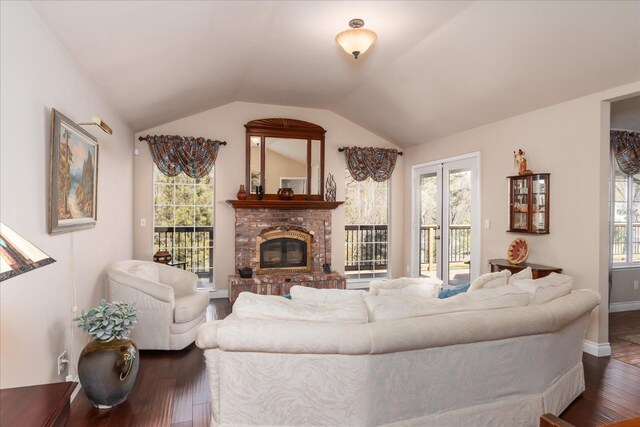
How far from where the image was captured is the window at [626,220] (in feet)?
19.0

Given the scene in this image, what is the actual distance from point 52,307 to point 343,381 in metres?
1.99

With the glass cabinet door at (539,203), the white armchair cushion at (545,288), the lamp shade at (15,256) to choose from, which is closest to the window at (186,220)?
the glass cabinet door at (539,203)

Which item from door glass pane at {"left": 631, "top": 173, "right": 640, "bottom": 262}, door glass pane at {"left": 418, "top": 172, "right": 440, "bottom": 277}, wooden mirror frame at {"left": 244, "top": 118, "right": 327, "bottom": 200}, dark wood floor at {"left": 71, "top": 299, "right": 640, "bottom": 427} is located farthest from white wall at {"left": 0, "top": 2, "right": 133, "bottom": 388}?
door glass pane at {"left": 631, "top": 173, "right": 640, "bottom": 262}

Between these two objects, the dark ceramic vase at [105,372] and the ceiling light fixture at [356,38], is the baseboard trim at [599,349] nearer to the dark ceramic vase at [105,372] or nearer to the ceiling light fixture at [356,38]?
the ceiling light fixture at [356,38]

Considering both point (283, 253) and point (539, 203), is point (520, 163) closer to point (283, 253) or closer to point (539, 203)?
point (539, 203)

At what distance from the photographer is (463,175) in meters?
5.85

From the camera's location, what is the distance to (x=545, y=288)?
108 inches

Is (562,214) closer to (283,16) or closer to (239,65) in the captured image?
(283,16)

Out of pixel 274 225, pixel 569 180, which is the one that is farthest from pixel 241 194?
pixel 569 180

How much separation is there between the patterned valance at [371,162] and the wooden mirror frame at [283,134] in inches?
21.3

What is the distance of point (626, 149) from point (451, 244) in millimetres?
2743

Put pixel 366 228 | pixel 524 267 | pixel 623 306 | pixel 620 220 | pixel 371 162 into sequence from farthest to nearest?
pixel 366 228 → pixel 371 162 → pixel 620 220 → pixel 623 306 → pixel 524 267

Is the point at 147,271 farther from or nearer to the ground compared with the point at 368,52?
nearer to the ground

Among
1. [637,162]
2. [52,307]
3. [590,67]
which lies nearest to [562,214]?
[590,67]
